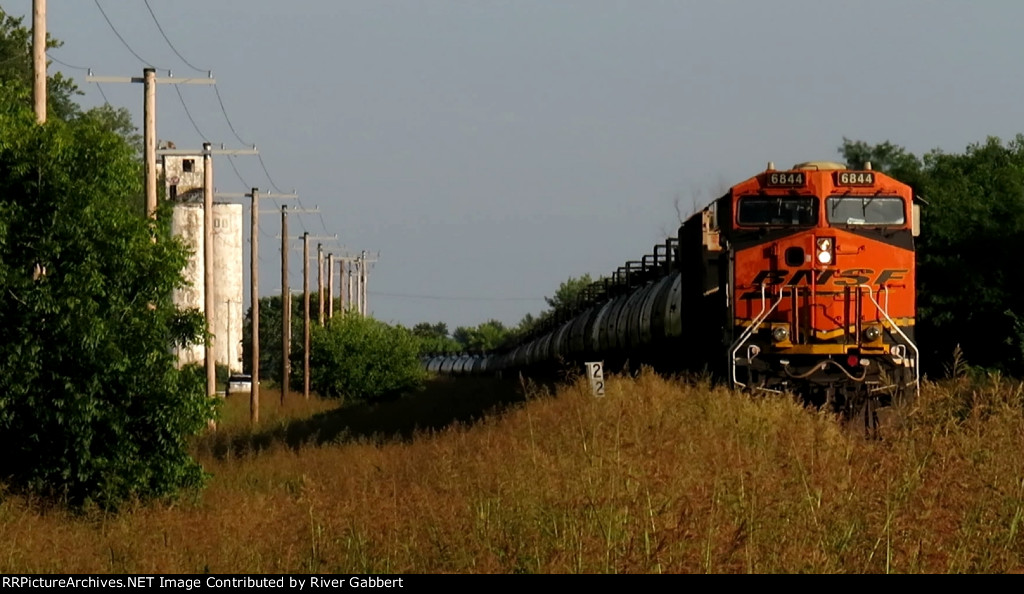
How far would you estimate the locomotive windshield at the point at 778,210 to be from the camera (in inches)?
847

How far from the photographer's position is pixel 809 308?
21.0m

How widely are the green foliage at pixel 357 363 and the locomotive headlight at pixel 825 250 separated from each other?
4586 cm

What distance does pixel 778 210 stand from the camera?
21.7 meters

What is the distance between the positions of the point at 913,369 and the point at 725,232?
3.39m

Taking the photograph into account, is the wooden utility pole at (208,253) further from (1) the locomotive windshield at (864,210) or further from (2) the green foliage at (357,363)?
(2) the green foliage at (357,363)

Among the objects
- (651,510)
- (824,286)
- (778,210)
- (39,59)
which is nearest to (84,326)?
(39,59)

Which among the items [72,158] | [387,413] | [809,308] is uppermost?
[72,158]

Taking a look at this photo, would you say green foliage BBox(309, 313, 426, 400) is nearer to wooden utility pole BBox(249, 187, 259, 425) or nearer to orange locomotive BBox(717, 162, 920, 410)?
wooden utility pole BBox(249, 187, 259, 425)

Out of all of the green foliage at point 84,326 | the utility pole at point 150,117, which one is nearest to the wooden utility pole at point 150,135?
the utility pole at point 150,117

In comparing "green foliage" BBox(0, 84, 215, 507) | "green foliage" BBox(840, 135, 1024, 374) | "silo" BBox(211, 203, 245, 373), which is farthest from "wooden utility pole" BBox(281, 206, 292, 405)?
"silo" BBox(211, 203, 245, 373)

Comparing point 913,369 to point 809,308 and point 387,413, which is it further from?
point 387,413

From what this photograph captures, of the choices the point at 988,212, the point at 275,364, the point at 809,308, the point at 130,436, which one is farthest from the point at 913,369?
the point at 275,364

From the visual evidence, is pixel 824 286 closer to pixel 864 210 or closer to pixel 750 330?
pixel 750 330

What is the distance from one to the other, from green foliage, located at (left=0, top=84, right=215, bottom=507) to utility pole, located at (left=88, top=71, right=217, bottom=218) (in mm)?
7808
